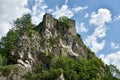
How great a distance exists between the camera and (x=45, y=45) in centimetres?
6388

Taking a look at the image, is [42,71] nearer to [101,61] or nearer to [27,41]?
[27,41]

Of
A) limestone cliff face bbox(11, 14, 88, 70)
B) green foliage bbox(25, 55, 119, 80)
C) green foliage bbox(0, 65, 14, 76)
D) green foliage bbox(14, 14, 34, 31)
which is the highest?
green foliage bbox(14, 14, 34, 31)

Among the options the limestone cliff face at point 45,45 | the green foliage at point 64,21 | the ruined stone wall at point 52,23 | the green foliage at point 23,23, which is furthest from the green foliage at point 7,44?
the green foliage at point 64,21

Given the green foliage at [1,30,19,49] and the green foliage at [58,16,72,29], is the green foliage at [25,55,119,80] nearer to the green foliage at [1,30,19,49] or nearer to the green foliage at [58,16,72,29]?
the green foliage at [58,16,72,29]

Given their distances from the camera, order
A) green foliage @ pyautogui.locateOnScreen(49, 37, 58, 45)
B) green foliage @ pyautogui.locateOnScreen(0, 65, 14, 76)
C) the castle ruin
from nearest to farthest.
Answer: green foliage @ pyautogui.locateOnScreen(0, 65, 14, 76), green foliage @ pyautogui.locateOnScreen(49, 37, 58, 45), the castle ruin

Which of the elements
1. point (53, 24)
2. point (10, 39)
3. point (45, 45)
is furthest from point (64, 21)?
point (10, 39)

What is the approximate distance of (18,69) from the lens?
57094 millimetres

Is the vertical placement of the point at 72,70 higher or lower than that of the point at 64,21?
lower

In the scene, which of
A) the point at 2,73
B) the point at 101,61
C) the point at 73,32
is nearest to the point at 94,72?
the point at 101,61

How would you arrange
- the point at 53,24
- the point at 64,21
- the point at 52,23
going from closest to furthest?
the point at 52,23
the point at 53,24
the point at 64,21

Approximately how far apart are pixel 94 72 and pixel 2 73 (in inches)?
638

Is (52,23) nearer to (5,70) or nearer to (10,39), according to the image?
(10,39)

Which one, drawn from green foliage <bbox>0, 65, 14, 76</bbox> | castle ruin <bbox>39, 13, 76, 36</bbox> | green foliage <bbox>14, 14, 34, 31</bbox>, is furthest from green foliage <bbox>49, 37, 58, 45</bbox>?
green foliage <bbox>0, 65, 14, 76</bbox>

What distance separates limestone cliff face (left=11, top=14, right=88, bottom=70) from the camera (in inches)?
2398
